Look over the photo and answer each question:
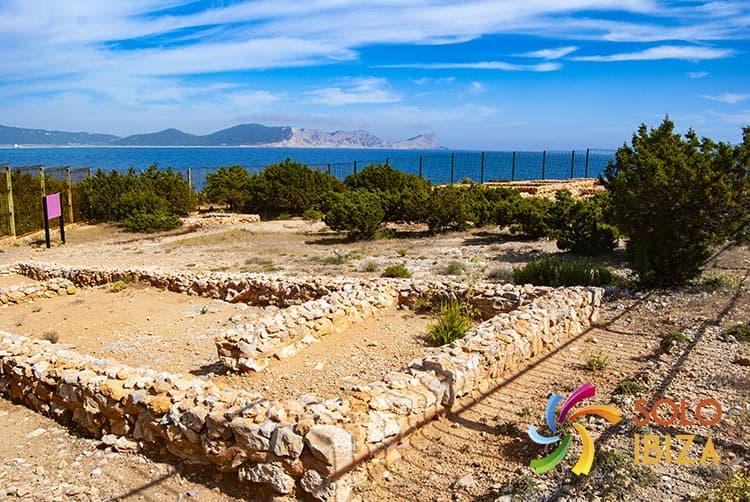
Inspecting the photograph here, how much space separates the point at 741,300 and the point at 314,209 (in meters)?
17.7

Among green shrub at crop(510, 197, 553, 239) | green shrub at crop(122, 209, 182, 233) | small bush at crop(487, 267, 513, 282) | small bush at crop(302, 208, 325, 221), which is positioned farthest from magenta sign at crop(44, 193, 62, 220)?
green shrub at crop(510, 197, 553, 239)

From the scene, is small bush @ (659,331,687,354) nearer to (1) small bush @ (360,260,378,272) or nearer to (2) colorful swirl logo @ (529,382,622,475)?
(2) colorful swirl logo @ (529,382,622,475)

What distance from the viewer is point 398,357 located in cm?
725

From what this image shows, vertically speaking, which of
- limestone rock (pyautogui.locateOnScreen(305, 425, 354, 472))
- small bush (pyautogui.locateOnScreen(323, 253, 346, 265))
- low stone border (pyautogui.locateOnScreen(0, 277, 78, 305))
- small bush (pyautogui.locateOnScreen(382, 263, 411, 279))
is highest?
limestone rock (pyautogui.locateOnScreen(305, 425, 354, 472))

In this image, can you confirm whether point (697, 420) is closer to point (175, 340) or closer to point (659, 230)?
point (659, 230)

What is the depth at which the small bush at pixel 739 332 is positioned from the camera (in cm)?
700

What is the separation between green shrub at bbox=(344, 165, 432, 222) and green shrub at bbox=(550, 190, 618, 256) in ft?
17.0

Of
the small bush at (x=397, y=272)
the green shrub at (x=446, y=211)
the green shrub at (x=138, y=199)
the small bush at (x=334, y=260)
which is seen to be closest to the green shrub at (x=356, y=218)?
the green shrub at (x=446, y=211)

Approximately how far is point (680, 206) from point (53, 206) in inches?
681

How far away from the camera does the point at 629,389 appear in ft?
18.4

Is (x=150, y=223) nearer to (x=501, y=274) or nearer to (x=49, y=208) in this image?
(x=49, y=208)

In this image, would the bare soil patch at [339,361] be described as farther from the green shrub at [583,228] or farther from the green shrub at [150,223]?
the green shrub at [150,223]

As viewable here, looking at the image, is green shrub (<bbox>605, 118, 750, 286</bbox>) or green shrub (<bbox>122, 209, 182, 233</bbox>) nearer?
green shrub (<bbox>605, 118, 750, 286</bbox>)

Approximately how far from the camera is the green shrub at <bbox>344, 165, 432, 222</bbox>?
61.8ft
